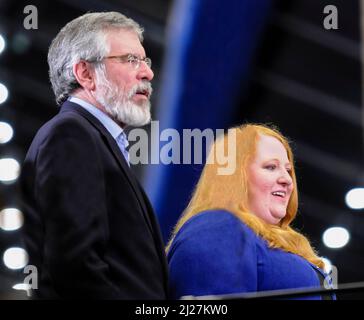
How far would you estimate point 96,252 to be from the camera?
197 cm

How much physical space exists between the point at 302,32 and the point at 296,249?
888 mm

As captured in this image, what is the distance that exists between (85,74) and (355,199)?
97cm

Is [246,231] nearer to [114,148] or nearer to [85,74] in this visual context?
[114,148]

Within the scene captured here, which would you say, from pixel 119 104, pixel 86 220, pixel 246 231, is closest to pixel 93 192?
pixel 86 220

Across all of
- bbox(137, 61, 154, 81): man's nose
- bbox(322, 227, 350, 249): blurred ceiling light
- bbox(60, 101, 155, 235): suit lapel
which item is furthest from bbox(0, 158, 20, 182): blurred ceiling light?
bbox(322, 227, 350, 249): blurred ceiling light

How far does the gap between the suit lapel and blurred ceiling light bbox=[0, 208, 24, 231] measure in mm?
494

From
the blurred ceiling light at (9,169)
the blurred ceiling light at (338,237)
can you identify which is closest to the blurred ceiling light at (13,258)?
the blurred ceiling light at (9,169)

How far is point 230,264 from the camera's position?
2.17 meters

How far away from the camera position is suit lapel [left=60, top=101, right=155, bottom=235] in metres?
2.08

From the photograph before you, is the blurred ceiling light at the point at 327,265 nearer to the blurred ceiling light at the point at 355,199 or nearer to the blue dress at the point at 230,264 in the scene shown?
the blue dress at the point at 230,264

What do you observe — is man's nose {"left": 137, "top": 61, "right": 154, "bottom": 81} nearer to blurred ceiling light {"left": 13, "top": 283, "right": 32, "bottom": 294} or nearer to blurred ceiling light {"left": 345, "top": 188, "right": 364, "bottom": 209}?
blurred ceiling light {"left": 13, "top": 283, "right": 32, "bottom": 294}
